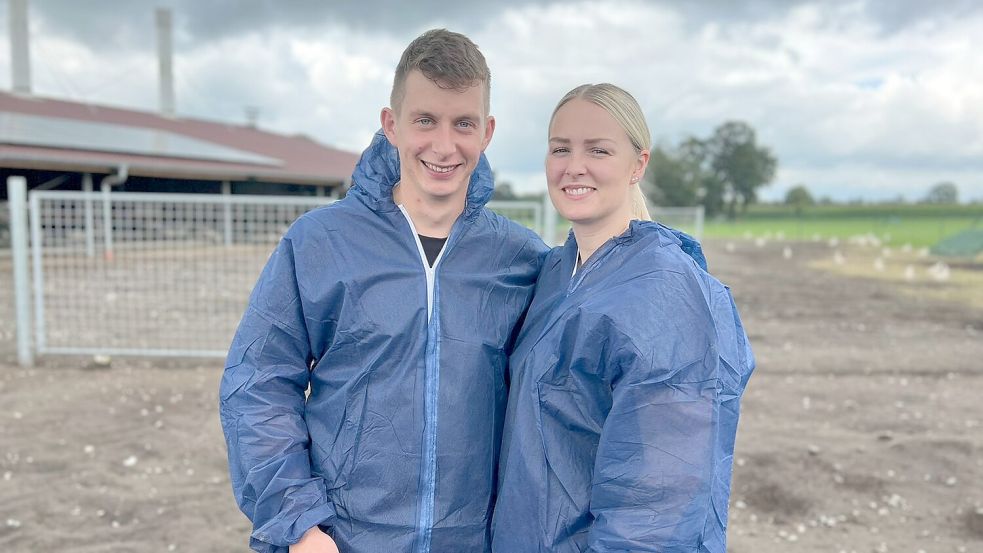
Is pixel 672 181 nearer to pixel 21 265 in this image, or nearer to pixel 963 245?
pixel 963 245

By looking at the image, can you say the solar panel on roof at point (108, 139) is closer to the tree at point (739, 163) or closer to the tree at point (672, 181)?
the tree at point (672, 181)

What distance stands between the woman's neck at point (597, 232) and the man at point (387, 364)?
1.00ft

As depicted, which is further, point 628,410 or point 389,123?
point 389,123

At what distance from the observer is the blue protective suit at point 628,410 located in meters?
1.43

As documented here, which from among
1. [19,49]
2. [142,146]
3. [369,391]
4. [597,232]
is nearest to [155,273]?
[142,146]

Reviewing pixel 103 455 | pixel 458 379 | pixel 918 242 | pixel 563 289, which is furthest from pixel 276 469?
pixel 918 242

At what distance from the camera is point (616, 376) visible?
150 cm

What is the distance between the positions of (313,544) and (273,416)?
32 centimetres

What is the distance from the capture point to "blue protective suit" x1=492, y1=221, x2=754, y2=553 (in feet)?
4.69

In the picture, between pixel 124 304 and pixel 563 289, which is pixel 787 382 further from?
pixel 124 304

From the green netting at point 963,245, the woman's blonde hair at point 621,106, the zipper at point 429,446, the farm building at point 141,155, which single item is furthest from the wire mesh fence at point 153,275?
the green netting at point 963,245

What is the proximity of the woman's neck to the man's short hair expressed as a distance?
19.2 inches

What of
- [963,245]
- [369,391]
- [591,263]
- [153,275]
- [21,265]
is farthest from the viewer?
[963,245]

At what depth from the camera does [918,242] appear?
1133 inches
